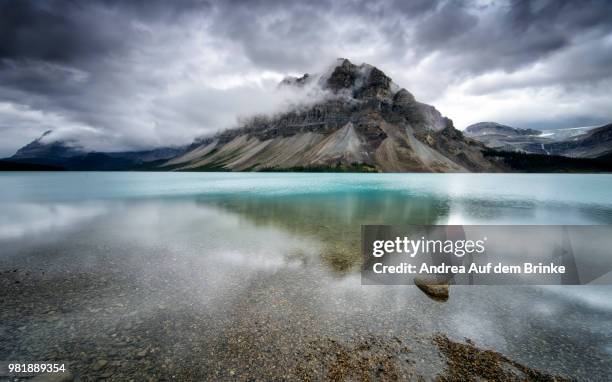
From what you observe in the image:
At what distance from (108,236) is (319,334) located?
2395 cm

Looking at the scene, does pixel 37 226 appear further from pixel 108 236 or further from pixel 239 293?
pixel 239 293

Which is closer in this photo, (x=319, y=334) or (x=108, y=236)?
(x=319, y=334)

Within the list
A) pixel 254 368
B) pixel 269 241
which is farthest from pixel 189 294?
pixel 269 241

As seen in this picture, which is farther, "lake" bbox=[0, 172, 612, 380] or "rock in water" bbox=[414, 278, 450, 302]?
"rock in water" bbox=[414, 278, 450, 302]

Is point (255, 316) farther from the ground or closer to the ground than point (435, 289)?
closer to the ground

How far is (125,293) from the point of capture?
1345cm

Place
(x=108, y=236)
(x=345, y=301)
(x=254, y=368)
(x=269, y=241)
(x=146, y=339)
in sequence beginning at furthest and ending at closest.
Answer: (x=108, y=236) < (x=269, y=241) < (x=345, y=301) < (x=146, y=339) < (x=254, y=368)

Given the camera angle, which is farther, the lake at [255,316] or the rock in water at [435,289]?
the rock in water at [435,289]

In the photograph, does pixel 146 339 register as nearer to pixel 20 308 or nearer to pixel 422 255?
pixel 20 308

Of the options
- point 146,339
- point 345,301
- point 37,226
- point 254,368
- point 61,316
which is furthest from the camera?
point 37,226

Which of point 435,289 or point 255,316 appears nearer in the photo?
point 255,316

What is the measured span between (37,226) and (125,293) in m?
26.4

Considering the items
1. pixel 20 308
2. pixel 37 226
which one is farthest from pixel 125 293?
pixel 37 226

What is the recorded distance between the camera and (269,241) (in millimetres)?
24047
